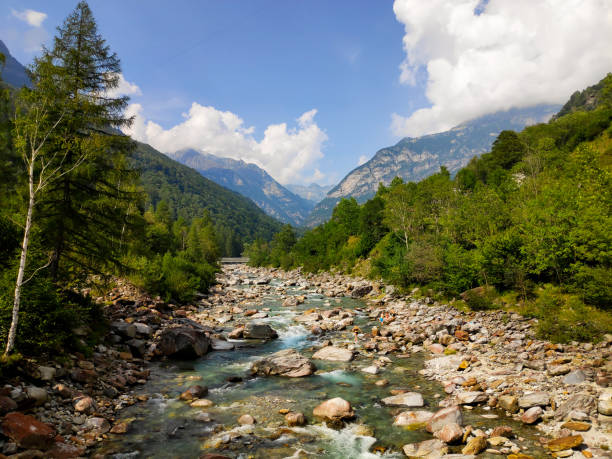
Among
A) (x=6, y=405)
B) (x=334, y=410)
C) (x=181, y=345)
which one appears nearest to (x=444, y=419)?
(x=334, y=410)

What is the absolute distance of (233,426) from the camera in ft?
34.7

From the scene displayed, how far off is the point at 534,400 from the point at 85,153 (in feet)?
65.7

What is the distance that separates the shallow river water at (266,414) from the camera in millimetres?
9273

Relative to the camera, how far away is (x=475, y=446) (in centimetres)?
870

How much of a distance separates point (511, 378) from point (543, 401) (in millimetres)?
2479

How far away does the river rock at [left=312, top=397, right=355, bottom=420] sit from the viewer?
11.2 m

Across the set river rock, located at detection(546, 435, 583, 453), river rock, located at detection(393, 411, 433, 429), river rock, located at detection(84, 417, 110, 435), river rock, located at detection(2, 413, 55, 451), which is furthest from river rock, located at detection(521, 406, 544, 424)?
river rock, located at detection(2, 413, 55, 451)

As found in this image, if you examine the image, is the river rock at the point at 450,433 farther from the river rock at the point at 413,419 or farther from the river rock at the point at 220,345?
the river rock at the point at 220,345

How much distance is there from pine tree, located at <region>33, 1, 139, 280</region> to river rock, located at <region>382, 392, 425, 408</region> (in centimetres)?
1520

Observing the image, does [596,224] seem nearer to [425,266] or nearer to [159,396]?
[425,266]

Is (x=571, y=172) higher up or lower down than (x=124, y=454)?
higher up

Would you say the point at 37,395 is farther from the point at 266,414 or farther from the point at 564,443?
the point at 564,443

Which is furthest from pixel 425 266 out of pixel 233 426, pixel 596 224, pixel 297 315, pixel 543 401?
pixel 233 426

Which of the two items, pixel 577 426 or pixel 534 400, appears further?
pixel 534 400
